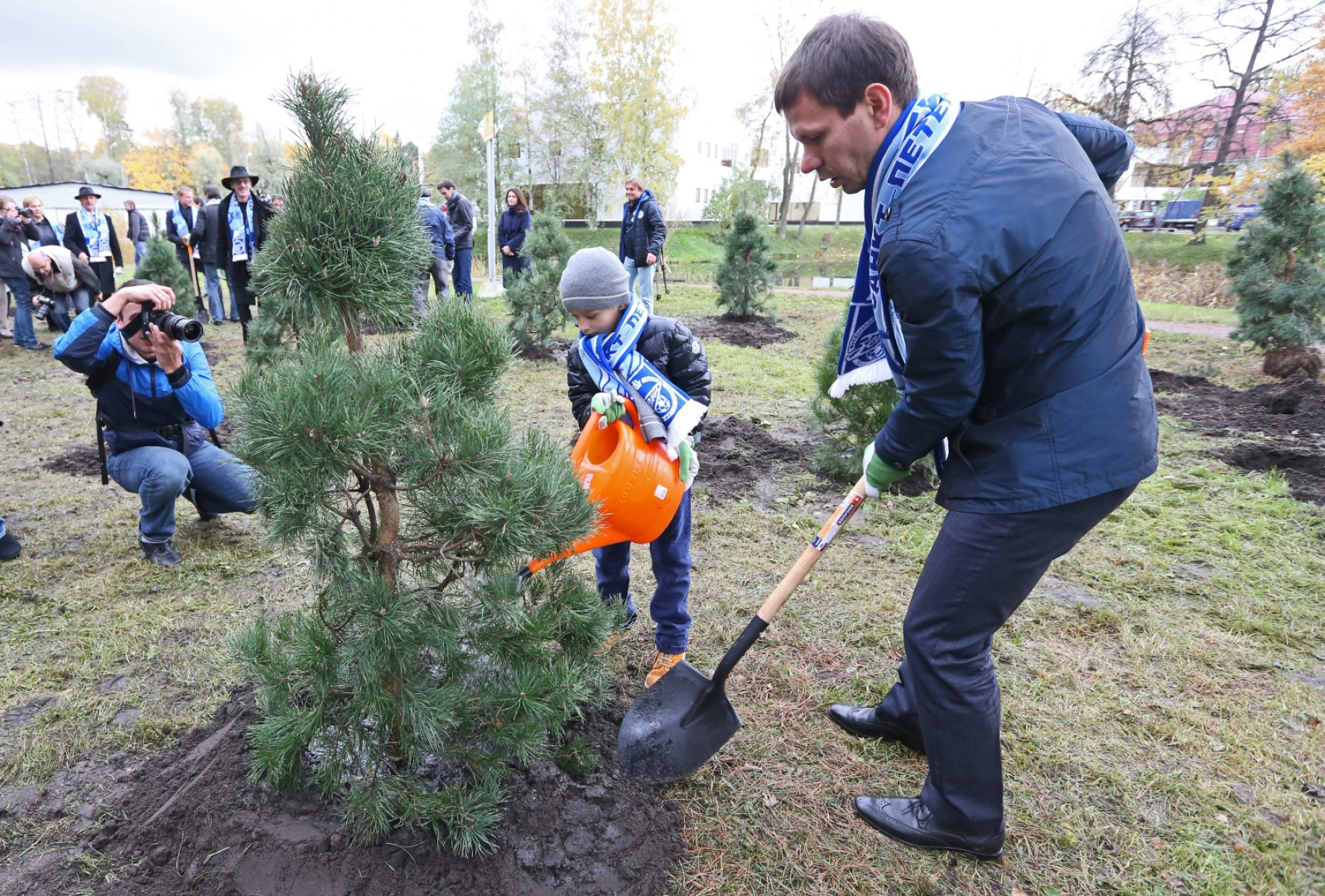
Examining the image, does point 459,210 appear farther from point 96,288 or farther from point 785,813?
point 785,813

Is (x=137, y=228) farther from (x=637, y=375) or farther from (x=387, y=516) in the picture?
(x=387, y=516)

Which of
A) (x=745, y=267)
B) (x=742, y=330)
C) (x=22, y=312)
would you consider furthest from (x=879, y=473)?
(x=22, y=312)

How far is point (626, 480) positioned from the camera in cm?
204

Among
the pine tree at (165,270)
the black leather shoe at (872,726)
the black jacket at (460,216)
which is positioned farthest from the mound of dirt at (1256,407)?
the pine tree at (165,270)

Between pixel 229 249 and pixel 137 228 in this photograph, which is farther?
pixel 137 228

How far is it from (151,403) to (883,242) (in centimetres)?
385

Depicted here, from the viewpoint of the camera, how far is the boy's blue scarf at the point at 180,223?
1123cm

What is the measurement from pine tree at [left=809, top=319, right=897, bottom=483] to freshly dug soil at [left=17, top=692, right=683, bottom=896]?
3.09 meters

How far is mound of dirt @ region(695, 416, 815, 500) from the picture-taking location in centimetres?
482

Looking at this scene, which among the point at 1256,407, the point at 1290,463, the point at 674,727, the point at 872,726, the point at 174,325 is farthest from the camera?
the point at 1256,407

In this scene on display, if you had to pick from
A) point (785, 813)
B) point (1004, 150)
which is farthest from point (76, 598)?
point (1004, 150)

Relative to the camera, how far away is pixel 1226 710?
2.57 meters

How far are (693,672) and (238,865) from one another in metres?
1.32

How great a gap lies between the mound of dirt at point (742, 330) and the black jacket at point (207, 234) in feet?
22.0
